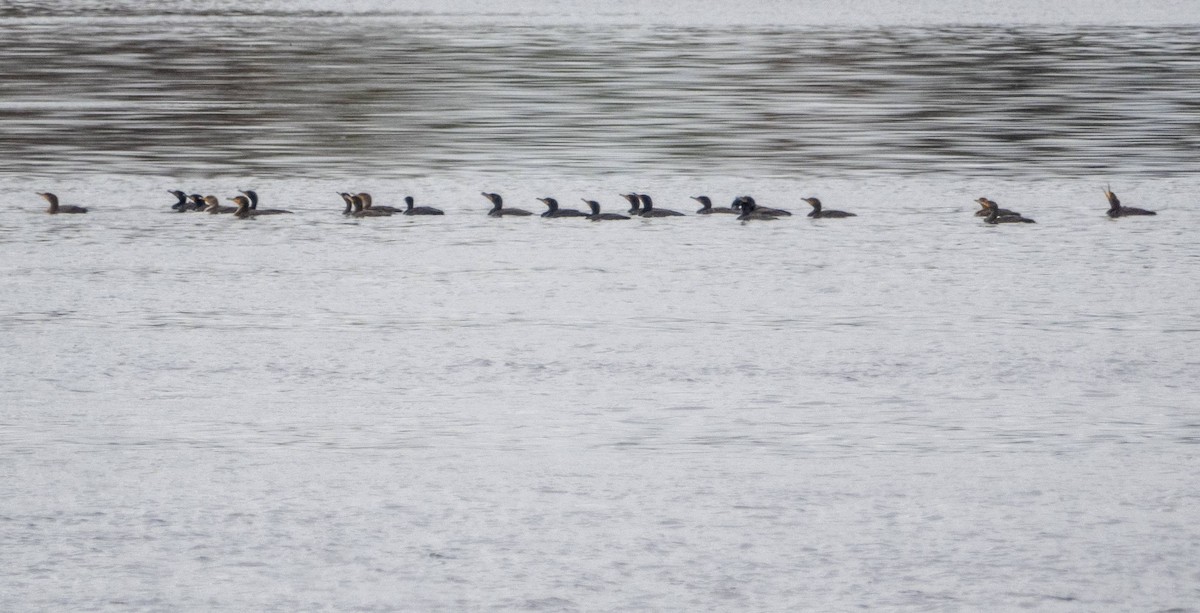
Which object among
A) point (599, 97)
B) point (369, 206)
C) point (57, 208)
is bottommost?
point (57, 208)

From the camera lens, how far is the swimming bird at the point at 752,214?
40.2ft

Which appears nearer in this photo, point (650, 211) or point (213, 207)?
point (650, 211)

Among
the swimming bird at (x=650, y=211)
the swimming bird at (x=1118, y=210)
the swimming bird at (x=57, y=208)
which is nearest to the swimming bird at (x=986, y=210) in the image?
the swimming bird at (x=1118, y=210)

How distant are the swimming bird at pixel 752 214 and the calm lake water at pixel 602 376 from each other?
10 centimetres

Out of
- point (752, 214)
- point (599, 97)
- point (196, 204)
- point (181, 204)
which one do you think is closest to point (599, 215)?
point (752, 214)

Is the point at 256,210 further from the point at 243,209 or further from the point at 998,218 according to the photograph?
the point at 998,218

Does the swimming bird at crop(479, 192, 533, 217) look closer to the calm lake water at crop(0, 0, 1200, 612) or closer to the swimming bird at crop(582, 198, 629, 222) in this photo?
the calm lake water at crop(0, 0, 1200, 612)

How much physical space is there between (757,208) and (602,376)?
491 cm

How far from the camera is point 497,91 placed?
2384 centimetres

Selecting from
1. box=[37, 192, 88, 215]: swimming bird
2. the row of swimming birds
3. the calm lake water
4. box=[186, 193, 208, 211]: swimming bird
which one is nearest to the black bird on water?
the row of swimming birds

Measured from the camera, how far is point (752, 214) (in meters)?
12.4

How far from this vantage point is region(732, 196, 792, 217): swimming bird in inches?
483

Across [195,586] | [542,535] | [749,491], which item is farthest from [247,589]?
[749,491]

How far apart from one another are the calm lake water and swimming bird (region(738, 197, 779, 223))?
0.10 meters
